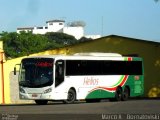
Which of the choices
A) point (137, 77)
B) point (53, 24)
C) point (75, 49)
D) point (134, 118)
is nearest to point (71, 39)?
point (53, 24)

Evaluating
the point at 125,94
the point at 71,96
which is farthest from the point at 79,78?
the point at 125,94

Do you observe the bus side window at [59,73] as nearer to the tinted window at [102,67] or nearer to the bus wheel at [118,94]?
the tinted window at [102,67]

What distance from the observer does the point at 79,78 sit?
34.1 metres

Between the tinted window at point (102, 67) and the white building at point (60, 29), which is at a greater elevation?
the white building at point (60, 29)

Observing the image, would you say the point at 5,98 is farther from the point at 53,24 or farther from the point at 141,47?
the point at 53,24

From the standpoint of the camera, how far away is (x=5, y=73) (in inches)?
1838

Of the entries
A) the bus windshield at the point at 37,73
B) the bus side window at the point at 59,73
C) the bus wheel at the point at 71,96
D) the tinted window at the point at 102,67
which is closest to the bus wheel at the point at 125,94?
the tinted window at the point at 102,67

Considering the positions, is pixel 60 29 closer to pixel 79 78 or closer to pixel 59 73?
pixel 79 78

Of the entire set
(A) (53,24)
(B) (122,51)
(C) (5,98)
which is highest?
(A) (53,24)

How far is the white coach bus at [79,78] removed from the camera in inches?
1273

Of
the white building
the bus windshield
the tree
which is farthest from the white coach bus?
the white building

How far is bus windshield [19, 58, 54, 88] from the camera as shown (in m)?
32.2

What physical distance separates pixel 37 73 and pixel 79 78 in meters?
2.95

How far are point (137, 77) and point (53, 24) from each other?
159m
